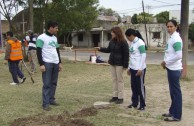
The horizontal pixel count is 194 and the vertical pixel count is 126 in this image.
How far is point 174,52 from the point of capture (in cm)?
687

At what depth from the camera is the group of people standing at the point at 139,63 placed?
6926mm

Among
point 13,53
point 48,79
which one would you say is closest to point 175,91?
point 48,79

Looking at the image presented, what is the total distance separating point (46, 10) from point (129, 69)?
784 inches

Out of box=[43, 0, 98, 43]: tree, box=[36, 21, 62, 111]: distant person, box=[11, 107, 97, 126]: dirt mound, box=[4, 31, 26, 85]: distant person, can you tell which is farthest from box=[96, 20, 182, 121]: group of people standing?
box=[43, 0, 98, 43]: tree

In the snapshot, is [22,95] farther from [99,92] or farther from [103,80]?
[103,80]

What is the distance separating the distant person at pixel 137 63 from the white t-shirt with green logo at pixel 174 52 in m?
0.85

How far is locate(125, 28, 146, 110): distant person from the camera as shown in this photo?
7789mm

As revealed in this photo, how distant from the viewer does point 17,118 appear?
7.04 m

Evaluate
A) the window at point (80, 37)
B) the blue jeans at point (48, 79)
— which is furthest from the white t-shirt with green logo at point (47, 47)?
the window at point (80, 37)

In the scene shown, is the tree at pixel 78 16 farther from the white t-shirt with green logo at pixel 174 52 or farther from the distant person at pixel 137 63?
the white t-shirt with green logo at pixel 174 52

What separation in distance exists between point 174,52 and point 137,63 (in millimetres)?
1140

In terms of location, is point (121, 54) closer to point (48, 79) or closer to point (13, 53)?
point (48, 79)

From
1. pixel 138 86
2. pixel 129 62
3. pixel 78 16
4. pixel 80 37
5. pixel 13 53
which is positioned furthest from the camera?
pixel 80 37

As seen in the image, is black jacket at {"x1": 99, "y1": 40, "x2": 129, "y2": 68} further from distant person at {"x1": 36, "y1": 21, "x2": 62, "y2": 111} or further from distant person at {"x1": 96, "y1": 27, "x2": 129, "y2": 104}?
distant person at {"x1": 36, "y1": 21, "x2": 62, "y2": 111}
